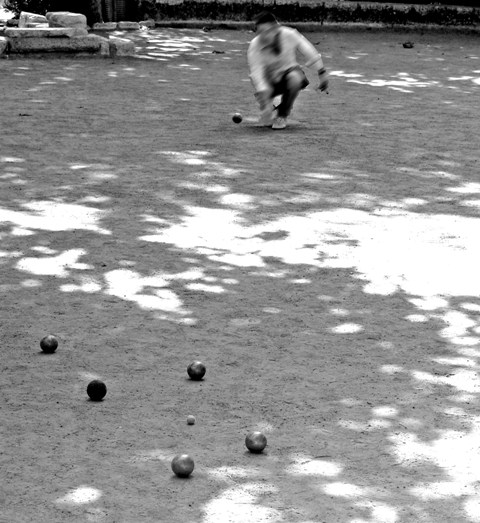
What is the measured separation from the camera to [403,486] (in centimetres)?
494

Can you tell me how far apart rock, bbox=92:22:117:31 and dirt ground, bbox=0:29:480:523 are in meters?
11.0

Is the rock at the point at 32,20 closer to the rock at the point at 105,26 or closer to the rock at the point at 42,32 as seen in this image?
the rock at the point at 42,32

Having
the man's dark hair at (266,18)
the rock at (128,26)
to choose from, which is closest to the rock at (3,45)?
the rock at (128,26)

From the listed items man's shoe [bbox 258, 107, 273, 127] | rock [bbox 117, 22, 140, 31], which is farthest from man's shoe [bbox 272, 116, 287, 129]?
rock [bbox 117, 22, 140, 31]

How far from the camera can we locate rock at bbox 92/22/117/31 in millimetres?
25094

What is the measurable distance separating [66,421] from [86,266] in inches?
104

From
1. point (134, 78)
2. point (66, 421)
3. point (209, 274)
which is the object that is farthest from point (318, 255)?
point (134, 78)

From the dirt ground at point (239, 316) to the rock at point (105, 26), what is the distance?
11023mm

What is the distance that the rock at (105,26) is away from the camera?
25094 millimetres

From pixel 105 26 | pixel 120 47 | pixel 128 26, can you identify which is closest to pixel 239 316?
pixel 120 47

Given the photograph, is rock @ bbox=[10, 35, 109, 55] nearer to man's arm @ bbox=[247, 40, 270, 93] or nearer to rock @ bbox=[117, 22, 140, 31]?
rock @ bbox=[117, 22, 140, 31]

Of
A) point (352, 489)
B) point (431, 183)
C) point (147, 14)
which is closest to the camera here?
point (352, 489)

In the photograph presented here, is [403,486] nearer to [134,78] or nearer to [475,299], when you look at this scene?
[475,299]

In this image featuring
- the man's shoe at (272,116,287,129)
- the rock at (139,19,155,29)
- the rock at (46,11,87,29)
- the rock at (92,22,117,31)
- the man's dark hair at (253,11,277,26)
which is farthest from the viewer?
the rock at (139,19,155,29)
